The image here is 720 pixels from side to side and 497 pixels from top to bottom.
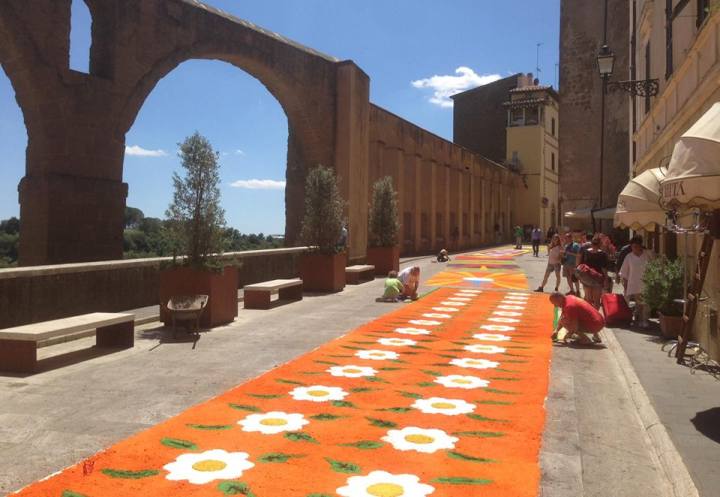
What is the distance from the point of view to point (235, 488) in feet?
12.0

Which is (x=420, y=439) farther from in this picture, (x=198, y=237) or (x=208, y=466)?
(x=198, y=237)

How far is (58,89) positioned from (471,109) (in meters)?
49.7

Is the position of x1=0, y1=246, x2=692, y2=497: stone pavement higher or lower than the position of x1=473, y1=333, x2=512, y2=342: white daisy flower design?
lower

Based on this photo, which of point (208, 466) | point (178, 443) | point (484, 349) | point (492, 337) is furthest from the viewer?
point (492, 337)

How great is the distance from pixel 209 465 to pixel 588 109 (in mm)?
32751

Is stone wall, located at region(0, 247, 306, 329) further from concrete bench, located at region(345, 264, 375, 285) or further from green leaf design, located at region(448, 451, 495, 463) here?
concrete bench, located at region(345, 264, 375, 285)

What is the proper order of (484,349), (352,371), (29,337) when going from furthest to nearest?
(484,349) → (352,371) → (29,337)

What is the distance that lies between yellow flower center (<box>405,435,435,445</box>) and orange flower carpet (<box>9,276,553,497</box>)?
0.04ft

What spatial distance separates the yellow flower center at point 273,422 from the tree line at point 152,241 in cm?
533

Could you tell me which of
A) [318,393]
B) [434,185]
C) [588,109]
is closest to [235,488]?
[318,393]

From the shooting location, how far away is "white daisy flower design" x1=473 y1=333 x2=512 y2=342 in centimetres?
904

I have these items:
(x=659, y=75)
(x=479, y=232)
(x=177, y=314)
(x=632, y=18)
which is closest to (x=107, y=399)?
(x=177, y=314)

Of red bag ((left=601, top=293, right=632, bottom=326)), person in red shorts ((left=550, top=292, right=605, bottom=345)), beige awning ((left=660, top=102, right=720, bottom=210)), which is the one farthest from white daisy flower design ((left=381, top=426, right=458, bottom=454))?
red bag ((left=601, top=293, right=632, bottom=326))

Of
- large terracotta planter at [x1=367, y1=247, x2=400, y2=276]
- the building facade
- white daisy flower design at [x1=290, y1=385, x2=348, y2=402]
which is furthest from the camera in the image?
the building facade
